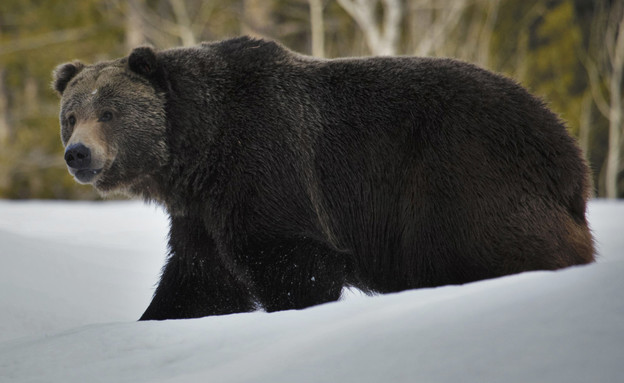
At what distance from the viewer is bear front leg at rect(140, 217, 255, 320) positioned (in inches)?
185

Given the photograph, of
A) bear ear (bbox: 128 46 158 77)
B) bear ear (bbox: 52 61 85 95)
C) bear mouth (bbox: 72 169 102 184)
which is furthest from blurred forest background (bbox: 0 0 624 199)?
bear mouth (bbox: 72 169 102 184)

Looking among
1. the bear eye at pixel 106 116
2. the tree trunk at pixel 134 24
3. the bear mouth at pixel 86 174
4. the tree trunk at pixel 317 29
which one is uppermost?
the tree trunk at pixel 134 24

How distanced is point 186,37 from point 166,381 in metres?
15.9

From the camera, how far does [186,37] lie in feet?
58.1

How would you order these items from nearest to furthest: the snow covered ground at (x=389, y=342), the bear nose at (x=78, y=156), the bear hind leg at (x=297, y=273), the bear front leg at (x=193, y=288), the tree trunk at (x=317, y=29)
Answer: the snow covered ground at (x=389, y=342)
the bear hind leg at (x=297, y=273)
the bear nose at (x=78, y=156)
the bear front leg at (x=193, y=288)
the tree trunk at (x=317, y=29)

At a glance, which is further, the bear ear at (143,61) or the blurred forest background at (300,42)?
the blurred forest background at (300,42)

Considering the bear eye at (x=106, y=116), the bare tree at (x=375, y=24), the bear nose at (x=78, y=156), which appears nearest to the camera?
the bear nose at (x=78, y=156)

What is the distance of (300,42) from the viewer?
21.9 m

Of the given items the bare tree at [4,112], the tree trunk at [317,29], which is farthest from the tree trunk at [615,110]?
the bare tree at [4,112]

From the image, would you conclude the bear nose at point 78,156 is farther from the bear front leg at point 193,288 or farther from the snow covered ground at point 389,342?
the snow covered ground at point 389,342

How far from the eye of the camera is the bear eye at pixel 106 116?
4.52m

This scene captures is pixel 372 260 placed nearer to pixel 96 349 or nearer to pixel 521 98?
pixel 521 98

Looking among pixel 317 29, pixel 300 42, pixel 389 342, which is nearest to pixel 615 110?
pixel 317 29

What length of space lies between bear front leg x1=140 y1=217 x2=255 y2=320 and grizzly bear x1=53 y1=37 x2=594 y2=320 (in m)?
0.01
